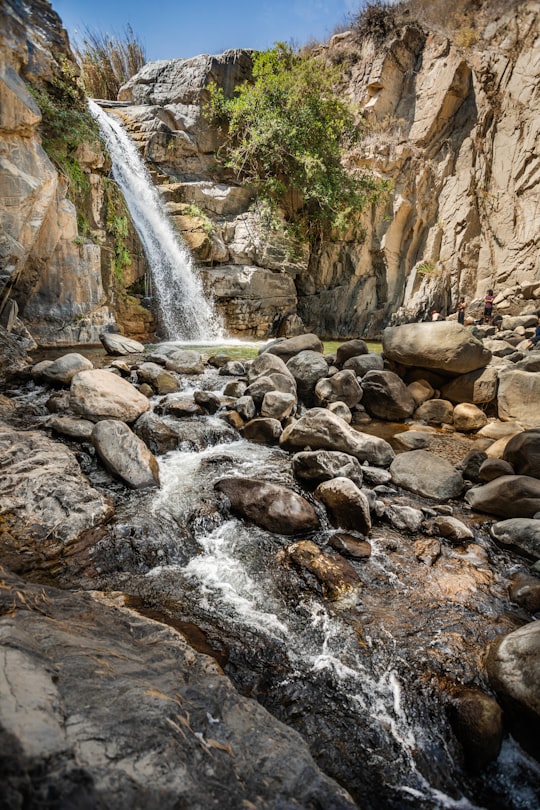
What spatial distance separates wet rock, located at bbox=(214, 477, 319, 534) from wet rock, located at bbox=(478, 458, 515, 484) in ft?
7.11

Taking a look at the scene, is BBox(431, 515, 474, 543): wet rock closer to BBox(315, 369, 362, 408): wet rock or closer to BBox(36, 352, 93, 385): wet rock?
BBox(315, 369, 362, 408): wet rock

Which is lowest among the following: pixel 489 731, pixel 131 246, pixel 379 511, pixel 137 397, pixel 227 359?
pixel 489 731

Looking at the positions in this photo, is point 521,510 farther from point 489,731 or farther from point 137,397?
point 137,397

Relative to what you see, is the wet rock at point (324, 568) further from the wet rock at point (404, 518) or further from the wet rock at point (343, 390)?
the wet rock at point (343, 390)

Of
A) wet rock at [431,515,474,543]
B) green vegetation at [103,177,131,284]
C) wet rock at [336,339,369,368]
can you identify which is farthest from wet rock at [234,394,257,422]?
green vegetation at [103,177,131,284]

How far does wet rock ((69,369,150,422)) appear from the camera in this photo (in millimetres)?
4539

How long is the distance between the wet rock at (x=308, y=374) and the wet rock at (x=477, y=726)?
15.7ft

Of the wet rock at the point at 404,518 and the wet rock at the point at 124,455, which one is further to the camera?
the wet rock at the point at 124,455

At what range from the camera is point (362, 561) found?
119 inches

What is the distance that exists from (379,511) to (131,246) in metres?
11.2

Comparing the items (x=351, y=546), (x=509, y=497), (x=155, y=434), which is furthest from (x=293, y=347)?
(x=351, y=546)

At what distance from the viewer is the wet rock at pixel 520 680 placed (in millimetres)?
1755

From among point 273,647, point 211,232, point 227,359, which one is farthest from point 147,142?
point 273,647

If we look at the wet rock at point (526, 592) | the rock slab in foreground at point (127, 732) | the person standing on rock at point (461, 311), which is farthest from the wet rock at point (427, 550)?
the person standing on rock at point (461, 311)
